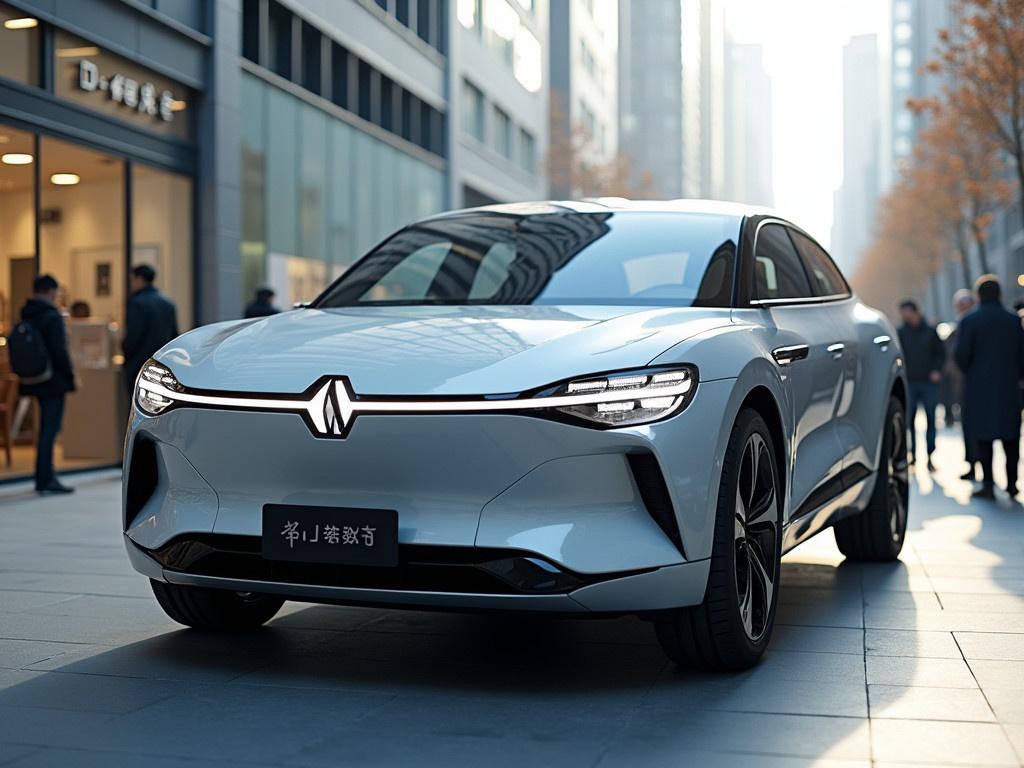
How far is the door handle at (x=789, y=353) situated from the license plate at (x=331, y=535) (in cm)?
164

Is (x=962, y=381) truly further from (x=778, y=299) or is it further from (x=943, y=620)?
(x=778, y=299)

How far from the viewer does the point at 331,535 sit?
418 cm

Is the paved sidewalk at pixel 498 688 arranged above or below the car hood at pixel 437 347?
below

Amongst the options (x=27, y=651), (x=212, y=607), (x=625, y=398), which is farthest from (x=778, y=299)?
(x=27, y=651)

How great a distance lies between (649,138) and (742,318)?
123036 millimetres

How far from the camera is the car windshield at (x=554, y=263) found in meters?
5.15

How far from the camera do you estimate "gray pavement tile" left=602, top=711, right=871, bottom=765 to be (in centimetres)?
372

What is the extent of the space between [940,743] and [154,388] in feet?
8.42

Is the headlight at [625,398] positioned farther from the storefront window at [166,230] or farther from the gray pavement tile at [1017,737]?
the storefront window at [166,230]

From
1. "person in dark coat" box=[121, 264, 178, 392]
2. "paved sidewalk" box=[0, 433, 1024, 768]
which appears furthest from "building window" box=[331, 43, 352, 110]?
"paved sidewalk" box=[0, 433, 1024, 768]

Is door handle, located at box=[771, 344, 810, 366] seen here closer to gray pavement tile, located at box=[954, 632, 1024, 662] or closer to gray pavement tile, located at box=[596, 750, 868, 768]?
gray pavement tile, located at box=[954, 632, 1024, 662]

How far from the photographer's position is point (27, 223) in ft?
42.8

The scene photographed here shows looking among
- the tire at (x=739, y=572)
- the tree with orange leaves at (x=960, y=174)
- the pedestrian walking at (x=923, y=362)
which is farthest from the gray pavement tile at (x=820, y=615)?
the tree with orange leaves at (x=960, y=174)

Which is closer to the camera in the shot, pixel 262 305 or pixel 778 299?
pixel 778 299
